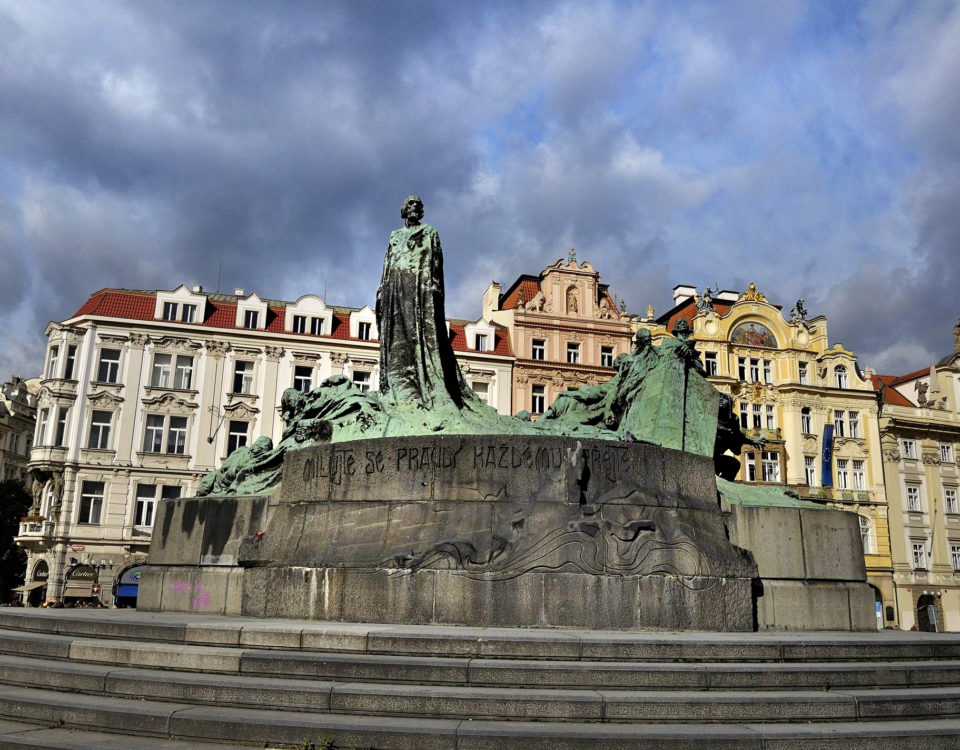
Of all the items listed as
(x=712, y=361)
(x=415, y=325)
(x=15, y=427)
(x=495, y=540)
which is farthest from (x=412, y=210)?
(x=15, y=427)

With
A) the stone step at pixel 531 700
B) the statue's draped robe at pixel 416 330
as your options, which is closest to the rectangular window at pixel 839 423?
the statue's draped robe at pixel 416 330

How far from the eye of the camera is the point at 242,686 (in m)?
6.02

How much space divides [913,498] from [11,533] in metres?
55.5

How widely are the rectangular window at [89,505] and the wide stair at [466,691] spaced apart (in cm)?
3236

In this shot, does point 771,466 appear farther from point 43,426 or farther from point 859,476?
point 43,426

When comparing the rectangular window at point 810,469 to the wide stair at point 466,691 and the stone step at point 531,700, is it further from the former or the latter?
the stone step at point 531,700

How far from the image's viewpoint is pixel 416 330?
39.8ft

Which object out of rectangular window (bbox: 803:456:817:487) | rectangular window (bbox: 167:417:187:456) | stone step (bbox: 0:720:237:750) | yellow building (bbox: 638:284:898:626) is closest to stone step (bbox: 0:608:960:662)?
stone step (bbox: 0:720:237:750)

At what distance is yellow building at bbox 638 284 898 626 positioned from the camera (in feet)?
146

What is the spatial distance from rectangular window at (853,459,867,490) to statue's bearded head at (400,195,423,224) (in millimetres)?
40849

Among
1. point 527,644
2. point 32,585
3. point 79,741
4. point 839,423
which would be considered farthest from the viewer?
point 839,423

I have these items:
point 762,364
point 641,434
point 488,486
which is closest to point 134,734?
point 488,486

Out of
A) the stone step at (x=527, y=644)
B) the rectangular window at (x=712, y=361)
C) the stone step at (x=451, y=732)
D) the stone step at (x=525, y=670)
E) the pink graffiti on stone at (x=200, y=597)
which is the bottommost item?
the stone step at (x=451, y=732)

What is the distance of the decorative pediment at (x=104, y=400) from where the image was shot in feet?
126
